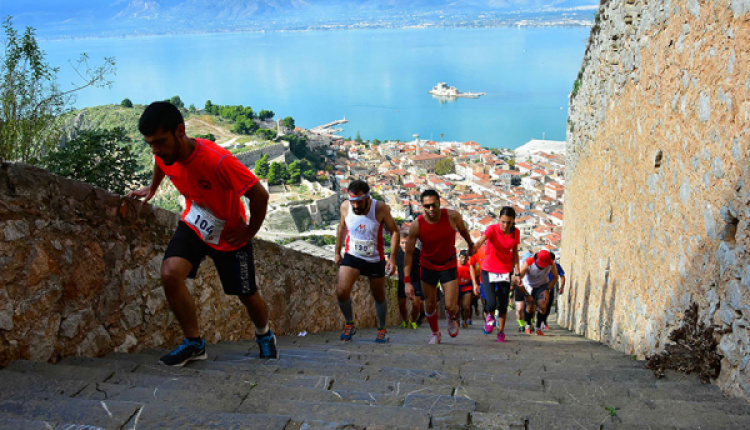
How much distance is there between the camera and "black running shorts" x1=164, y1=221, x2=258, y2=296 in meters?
3.43

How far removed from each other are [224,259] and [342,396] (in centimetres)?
118

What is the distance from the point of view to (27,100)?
241 inches

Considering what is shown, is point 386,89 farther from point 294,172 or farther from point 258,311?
point 258,311

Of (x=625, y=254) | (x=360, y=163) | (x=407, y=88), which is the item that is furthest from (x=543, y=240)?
(x=407, y=88)

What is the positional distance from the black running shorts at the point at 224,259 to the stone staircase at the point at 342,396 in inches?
18.9

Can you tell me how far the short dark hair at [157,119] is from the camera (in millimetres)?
3076

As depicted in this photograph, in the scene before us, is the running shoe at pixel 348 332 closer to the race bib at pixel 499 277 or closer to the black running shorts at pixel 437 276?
the black running shorts at pixel 437 276

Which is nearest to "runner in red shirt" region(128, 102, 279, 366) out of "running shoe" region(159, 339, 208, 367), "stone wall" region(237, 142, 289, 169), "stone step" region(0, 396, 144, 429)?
"running shoe" region(159, 339, 208, 367)

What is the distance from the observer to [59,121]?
7.03 m

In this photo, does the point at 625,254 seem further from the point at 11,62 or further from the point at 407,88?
the point at 407,88

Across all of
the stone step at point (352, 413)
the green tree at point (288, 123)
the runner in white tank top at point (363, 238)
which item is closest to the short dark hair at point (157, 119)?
the stone step at point (352, 413)

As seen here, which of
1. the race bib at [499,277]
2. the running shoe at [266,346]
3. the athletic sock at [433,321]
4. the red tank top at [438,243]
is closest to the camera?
the running shoe at [266,346]

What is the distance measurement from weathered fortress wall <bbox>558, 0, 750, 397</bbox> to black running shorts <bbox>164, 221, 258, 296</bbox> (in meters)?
2.74

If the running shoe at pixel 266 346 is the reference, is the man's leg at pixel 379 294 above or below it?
below
